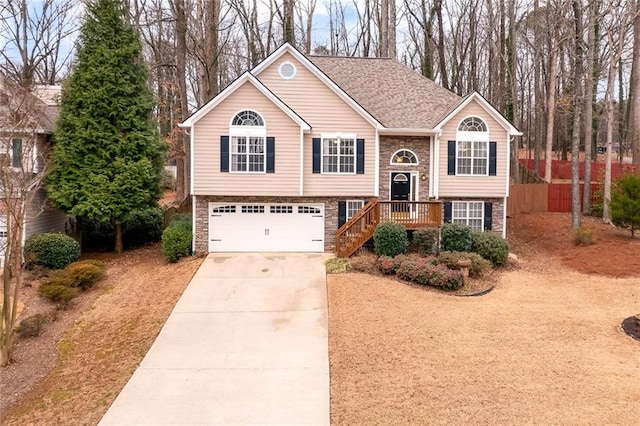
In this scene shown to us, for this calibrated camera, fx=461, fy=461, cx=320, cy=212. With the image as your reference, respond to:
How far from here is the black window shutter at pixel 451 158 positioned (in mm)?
17078

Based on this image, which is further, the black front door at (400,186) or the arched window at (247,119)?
the black front door at (400,186)

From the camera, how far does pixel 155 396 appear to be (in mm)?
7520

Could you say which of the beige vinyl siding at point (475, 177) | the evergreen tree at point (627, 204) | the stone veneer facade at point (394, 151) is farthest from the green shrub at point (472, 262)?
the evergreen tree at point (627, 204)

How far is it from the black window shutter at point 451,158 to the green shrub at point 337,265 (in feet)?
17.5

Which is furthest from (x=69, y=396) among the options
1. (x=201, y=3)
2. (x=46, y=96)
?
(x=201, y=3)

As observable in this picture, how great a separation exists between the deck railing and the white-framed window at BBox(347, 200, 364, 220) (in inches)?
36.6

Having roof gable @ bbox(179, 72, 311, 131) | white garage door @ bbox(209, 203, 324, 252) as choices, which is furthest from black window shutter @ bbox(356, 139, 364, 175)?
roof gable @ bbox(179, 72, 311, 131)

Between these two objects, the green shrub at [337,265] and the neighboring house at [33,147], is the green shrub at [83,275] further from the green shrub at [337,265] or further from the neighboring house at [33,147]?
the green shrub at [337,265]

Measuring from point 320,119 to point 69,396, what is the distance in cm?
1190

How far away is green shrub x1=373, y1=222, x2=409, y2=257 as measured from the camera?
15258mm

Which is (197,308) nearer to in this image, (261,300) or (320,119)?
(261,300)

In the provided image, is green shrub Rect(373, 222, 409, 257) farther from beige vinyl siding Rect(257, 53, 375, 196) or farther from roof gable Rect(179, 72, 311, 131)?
roof gable Rect(179, 72, 311, 131)

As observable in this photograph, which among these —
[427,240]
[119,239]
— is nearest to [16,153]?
[119,239]

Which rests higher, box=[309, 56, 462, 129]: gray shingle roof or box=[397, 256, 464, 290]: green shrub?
box=[309, 56, 462, 129]: gray shingle roof
